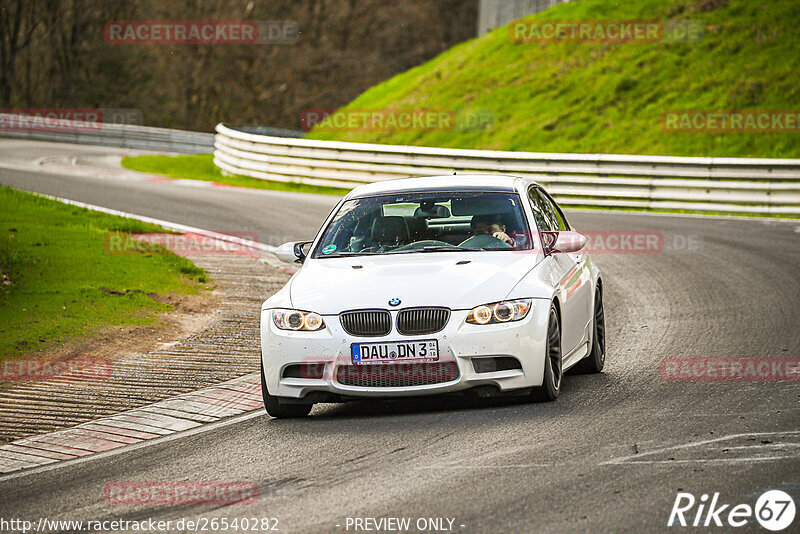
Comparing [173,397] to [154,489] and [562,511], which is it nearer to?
[154,489]

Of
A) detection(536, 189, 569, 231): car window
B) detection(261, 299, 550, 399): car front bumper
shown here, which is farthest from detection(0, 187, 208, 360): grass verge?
detection(536, 189, 569, 231): car window

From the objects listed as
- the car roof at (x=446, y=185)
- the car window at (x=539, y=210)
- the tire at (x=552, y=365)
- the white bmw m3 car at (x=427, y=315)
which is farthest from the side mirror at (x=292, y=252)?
the tire at (x=552, y=365)

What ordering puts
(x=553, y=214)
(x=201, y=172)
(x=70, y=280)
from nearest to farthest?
1. (x=553, y=214)
2. (x=70, y=280)
3. (x=201, y=172)

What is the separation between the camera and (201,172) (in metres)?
33.2

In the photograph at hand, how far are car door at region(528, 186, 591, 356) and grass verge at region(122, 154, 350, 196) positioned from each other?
56.7 feet

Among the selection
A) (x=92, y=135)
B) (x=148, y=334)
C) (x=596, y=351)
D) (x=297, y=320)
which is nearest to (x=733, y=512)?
(x=297, y=320)

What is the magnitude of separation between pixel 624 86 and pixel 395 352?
23714 millimetres

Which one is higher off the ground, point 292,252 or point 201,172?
point 292,252

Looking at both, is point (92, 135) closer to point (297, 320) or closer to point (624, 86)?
point (624, 86)

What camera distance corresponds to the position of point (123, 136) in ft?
140

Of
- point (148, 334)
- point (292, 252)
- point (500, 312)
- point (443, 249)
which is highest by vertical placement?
point (443, 249)

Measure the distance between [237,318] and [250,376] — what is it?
2.62 m

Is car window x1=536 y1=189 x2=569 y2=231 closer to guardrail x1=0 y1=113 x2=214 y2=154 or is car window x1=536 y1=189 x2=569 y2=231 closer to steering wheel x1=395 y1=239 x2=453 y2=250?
steering wheel x1=395 y1=239 x2=453 y2=250

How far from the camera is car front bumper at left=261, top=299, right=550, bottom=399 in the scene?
7410 mm
